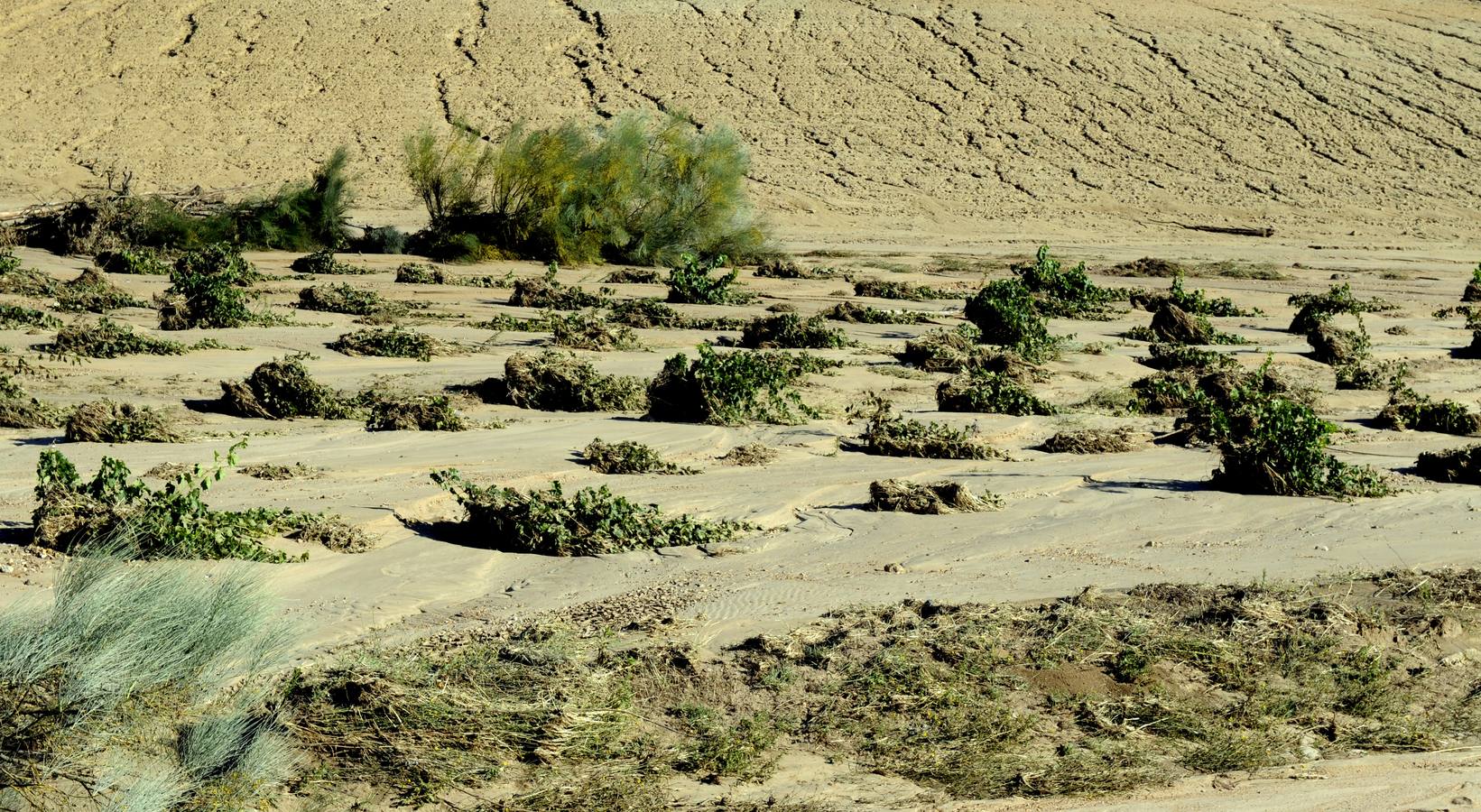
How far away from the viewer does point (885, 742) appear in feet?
15.7

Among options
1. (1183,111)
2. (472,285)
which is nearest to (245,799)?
(472,285)

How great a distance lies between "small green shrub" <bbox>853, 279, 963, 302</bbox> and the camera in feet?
55.4

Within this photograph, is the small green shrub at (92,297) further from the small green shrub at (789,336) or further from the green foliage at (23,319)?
the small green shrub at (789,336)

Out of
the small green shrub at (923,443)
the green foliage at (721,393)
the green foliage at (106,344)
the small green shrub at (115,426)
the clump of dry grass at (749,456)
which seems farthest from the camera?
the green foliage at (106,344)

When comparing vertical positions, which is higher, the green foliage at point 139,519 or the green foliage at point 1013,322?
the green foliage at point 1013,322

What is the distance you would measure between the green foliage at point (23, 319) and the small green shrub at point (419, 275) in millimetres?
4718

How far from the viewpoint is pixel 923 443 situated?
8.85m

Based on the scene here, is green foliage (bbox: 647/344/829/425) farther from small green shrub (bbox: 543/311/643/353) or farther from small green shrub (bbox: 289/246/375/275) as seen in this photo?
small green shrub (bbox: 289/246/375/275)

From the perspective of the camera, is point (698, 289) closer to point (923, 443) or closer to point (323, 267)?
point (323, 267)

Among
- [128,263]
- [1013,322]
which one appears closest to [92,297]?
[128,263]

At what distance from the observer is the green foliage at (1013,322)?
12742mm

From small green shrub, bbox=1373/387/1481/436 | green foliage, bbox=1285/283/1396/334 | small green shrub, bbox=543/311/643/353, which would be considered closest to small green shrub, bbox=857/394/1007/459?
small green shrub, bbox=1373/387/1481/436

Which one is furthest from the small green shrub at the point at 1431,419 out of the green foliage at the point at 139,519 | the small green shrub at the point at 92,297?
the small green shrub at the point at 92,297

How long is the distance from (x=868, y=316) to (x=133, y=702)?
11278mm
